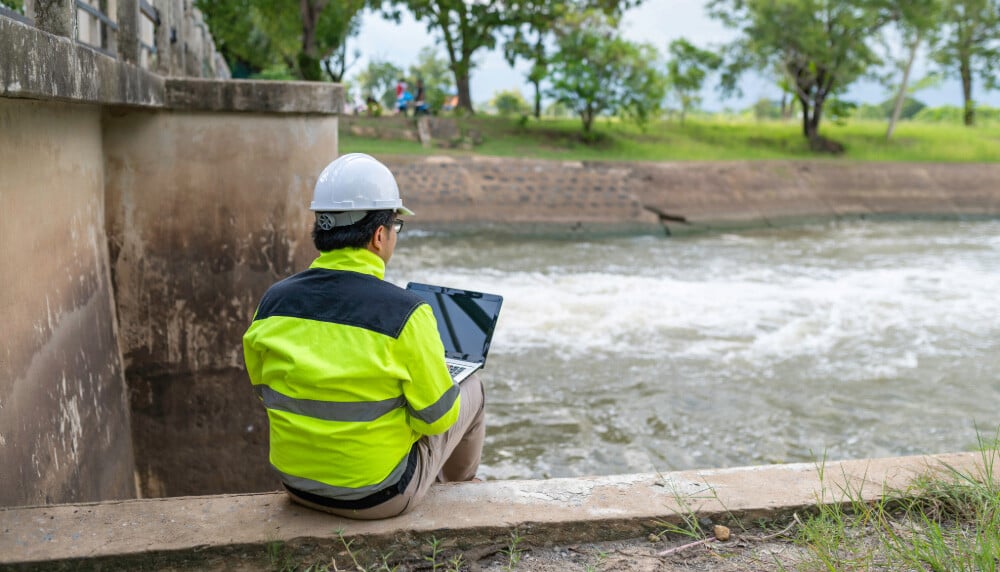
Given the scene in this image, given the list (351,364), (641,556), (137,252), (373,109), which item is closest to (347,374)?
(351,364)

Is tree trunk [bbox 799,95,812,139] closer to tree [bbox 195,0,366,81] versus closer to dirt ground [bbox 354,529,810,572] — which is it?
tree [bbox 195,0,366,81]

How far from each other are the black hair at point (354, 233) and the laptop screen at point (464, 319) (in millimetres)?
598

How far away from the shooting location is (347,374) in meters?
2.64

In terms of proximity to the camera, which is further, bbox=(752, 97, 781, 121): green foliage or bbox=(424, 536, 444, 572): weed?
bbox=(752, 97, 781, 121): green foliage

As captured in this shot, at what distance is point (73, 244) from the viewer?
4133 millimetres

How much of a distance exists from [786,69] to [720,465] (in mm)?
20402

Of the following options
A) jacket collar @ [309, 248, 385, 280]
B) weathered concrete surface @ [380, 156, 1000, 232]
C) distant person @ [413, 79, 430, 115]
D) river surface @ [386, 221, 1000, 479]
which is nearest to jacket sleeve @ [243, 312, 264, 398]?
jacket collar @ [309, 248, 385, 280]

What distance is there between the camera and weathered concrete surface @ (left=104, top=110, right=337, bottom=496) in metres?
4.88

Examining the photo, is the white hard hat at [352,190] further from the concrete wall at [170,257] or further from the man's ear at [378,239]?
the concrete wall at [170,257]

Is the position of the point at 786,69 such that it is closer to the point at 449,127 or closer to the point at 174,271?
the point at 449,127

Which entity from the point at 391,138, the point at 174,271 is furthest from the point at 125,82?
the point at 391,138

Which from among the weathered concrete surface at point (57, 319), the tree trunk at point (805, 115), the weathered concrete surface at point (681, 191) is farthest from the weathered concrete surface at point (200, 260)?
the tree trunk at point (805, 115)

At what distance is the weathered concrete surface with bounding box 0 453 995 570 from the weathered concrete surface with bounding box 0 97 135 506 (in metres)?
0.49

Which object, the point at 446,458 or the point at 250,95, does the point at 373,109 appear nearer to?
the point at 250,95
